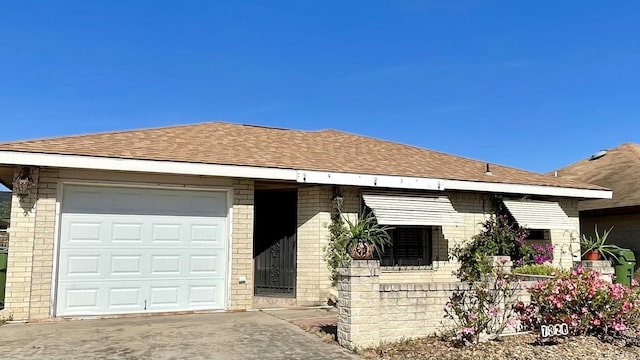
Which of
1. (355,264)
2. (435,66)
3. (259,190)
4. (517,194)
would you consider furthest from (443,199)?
(435,66)

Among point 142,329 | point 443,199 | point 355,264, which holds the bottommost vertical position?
point 142,329

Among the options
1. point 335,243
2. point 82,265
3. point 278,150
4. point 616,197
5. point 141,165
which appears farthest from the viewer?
point 616,197

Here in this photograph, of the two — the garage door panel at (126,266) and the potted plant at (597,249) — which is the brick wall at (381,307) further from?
the potted plant at (597,249)

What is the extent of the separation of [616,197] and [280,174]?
13.2 meters

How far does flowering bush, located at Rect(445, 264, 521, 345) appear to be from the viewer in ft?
25.5

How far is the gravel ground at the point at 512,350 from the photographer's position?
728 cm

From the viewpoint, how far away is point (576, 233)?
14.9 metres

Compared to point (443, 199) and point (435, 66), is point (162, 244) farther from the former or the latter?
point (435, 66)

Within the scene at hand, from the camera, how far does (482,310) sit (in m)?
7.93

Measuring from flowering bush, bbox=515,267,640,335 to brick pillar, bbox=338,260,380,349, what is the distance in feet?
9.99

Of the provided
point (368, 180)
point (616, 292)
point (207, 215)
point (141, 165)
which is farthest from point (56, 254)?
point (616, 292)

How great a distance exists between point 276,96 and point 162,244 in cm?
1582

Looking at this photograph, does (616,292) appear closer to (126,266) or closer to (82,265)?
(126,266)

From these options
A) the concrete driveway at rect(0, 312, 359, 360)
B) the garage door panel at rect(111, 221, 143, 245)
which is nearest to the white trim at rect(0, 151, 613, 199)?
the garage door panel at rect(111, 221, 143, 245)
